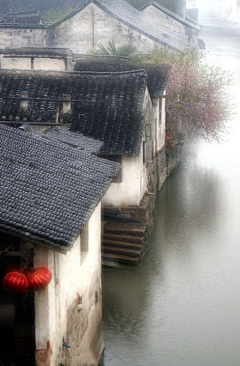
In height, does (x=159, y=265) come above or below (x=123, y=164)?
below

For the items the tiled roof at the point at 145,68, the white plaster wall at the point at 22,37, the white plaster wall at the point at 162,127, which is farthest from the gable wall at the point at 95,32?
the white plaster wall at the point at 162,127

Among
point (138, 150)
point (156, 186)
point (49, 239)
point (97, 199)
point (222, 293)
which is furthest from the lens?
point (156, 186)

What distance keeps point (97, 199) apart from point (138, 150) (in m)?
8.75

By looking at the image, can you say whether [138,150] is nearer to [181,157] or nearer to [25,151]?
[25,151]

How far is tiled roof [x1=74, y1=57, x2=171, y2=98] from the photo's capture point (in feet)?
89.1

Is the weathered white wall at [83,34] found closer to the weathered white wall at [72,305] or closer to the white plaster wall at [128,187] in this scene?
the white plaster wall at [128,187]

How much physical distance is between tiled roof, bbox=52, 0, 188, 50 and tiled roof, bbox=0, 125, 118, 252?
24.8 meters

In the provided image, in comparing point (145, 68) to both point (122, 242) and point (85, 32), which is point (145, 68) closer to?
point (122, 242)

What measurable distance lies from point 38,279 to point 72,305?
2.33 metres

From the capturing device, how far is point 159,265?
20438 mm

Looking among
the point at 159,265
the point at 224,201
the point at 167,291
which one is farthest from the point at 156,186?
the point at 167,291

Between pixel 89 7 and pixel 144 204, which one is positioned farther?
pixel 89 7

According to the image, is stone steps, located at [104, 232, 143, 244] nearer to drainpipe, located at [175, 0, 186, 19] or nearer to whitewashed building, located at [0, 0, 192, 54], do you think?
whitewashed building, located at [0, 0, 192, 54]

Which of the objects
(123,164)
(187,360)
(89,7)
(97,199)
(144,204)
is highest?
(89,7)
